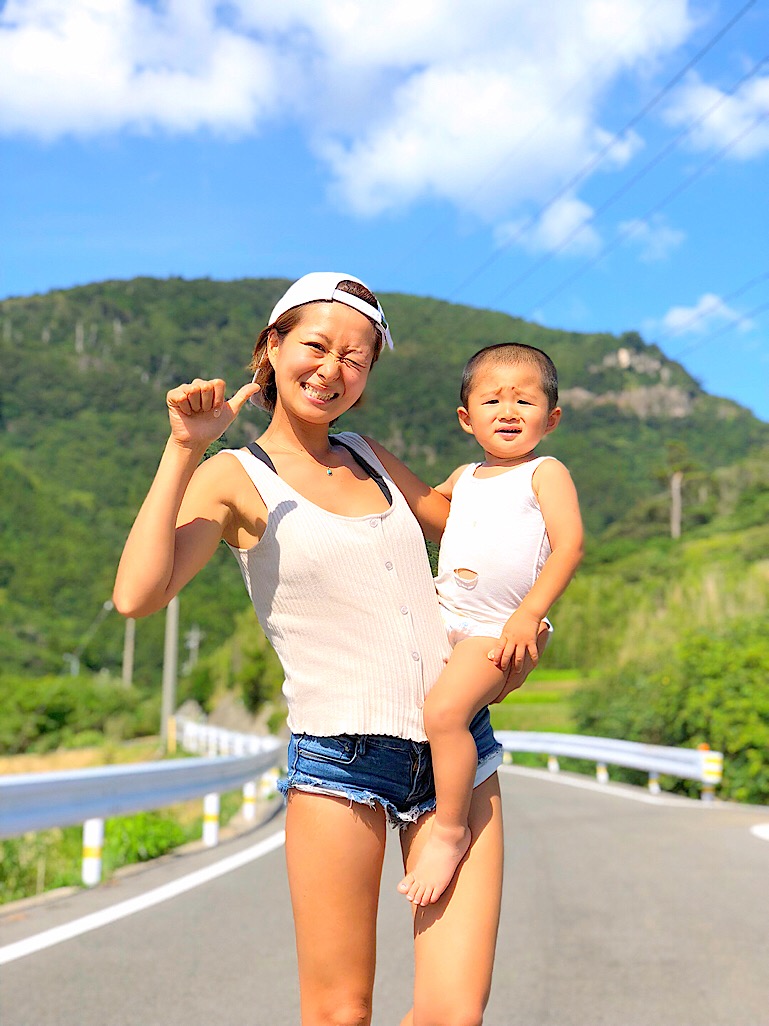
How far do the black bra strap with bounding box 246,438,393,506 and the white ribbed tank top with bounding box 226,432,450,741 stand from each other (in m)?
0.05

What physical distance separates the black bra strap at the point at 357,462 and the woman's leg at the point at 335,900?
0.76 metres

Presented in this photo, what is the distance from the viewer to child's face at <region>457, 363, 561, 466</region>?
323 cm

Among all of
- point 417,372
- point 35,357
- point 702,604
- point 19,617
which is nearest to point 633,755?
point 702,604

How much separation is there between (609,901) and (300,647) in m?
6.62

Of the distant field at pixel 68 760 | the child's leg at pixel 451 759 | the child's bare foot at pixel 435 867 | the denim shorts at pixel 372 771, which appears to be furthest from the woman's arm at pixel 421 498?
the distant field at pixel 68 760

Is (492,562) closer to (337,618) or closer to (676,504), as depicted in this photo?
(337,618)

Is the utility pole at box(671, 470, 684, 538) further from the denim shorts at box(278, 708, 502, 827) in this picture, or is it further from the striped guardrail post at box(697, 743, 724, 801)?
the denim shorts at box(278, 708, 502, 827)

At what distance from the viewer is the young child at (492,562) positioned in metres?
2.89

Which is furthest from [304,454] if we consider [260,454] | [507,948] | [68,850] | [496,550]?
[68,850]

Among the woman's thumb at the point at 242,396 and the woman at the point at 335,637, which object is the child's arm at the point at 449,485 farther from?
the woman's thumb at the point at 242,396

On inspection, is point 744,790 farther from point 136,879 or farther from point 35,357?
point 35,357

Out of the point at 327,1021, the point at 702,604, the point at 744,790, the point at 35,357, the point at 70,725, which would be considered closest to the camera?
the point at 327,1021

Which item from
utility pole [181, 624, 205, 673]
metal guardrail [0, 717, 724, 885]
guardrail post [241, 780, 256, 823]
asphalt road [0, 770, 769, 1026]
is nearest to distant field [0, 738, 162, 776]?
metal guardrail [0, 717, 724, 885]

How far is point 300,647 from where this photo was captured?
3012 millimetres
